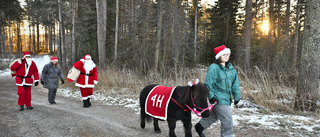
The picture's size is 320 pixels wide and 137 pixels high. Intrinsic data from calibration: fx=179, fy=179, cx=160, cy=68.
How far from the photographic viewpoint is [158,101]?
3695mm

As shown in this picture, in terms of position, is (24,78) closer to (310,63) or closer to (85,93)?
(85,93)

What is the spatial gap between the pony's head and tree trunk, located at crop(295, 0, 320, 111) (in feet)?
12.5

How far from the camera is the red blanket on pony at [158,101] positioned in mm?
3559

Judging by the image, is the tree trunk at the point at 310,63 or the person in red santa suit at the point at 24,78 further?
the person in red santa suit at the point at 24,78

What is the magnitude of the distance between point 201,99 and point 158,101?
1.02 meters

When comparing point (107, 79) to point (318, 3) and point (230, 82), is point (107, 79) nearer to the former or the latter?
point (230, 82)

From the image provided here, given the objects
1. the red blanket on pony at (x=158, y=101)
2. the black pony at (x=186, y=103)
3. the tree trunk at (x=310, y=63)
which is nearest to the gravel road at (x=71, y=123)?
the red blanket on pony at (x=158, y=101)

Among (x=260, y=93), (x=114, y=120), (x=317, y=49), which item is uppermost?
(x=317, y=49)

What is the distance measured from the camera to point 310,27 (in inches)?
202

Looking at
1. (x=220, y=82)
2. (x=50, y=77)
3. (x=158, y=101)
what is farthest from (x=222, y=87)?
(x=50, y=77)

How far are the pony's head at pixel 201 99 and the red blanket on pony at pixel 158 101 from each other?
0.64 meters

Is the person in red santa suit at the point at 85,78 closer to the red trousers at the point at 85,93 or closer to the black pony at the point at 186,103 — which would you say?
the red trousers at the point at 85,93

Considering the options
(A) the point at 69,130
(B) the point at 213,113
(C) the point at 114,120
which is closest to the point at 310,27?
(B) the point at 213,113

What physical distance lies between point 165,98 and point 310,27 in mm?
4839
